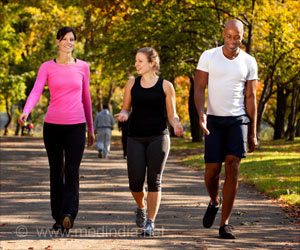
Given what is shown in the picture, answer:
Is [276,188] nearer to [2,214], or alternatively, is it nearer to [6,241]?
[2,214]

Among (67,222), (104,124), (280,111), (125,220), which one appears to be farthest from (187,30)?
(67,222)

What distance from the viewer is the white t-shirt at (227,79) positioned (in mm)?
6992

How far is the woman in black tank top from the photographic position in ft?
23.4

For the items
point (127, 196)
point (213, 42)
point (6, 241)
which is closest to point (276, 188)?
point (127, 196)

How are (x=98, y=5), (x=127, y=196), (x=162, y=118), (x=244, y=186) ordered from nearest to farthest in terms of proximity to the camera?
(x=162, y=118), (x=127, y=196), (x=244, y=186), (x=98, y=5)

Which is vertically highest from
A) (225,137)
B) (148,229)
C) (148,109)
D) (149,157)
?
(148,109)

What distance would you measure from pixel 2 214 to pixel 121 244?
9.73 ft

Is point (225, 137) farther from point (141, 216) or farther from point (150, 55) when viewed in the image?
point (141, 216)

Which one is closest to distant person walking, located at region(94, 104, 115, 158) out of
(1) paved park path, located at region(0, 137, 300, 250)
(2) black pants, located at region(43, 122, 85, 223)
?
(1) paved park path, located at region(0, 137, 300, 250)

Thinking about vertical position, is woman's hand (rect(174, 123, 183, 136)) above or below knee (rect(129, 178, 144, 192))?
above

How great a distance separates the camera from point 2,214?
30.2 feet

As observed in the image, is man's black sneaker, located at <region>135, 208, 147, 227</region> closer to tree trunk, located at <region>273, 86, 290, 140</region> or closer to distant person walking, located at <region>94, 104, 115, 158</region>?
distant person walking, located at <region>94, 104, 115, 158</region>

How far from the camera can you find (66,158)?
720 cm

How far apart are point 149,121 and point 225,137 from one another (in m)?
0.83
